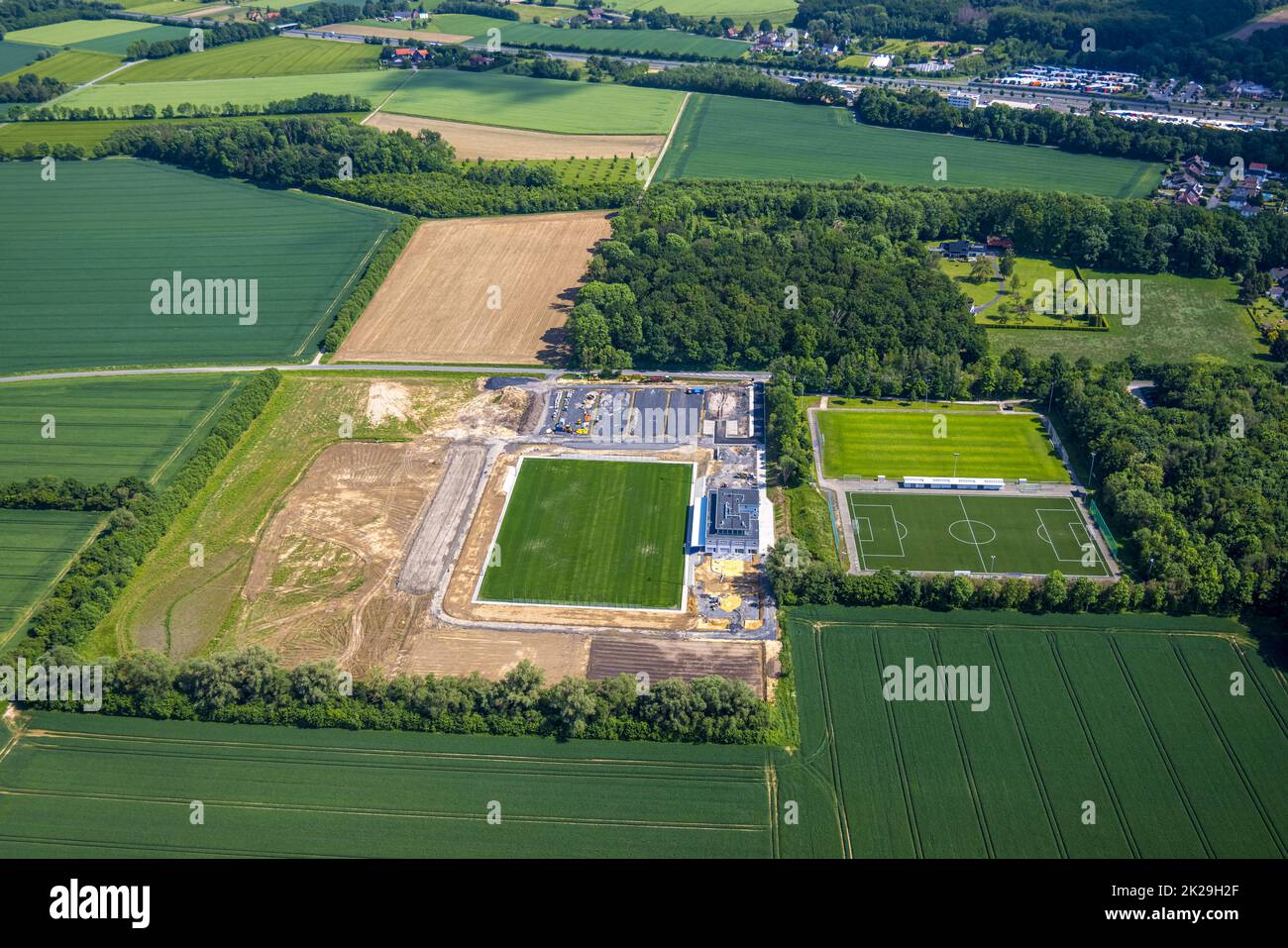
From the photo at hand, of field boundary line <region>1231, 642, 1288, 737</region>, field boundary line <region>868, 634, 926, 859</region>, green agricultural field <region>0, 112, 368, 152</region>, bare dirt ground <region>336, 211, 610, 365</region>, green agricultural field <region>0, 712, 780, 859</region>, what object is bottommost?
green agricultural field <region>0, 712, 780, 859</region>

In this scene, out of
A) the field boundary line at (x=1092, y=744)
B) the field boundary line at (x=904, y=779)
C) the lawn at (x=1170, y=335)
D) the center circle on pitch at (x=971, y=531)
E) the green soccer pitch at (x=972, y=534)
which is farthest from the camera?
the lawn at (x=1170, y=335)

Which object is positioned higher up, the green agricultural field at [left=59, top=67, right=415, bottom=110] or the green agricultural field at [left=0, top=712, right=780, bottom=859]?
the green agricultural field at [left=59, top=67, right=415, bottom=110]

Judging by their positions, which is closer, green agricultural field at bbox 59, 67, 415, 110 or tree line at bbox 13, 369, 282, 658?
tree line at bbox 13, 369, 282, 658

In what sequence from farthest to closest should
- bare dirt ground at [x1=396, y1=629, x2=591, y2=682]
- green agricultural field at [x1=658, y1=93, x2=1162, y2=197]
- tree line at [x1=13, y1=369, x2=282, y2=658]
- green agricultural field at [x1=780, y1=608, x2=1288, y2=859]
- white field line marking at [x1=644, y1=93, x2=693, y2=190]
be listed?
white field line marking at [x1=644, y1=93, x2=693, y2=190], green agricultural field at [x1=658, y1=93, x2=1162, y2=197], tree line at [x1=13, y1=369, x2=282, y2=658], bare dirt ground at [x1=396, y1=629, x2=591, y2=682], green agricultural field at [x1=780, y1=608, x2=1288, y2=859]

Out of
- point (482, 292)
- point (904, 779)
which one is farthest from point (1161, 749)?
point (482, 292)

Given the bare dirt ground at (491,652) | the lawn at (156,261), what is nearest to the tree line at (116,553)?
the lawn at (156,261)

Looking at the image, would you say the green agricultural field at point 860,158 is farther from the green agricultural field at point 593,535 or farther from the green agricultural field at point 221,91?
the green agricultural field at point 593,535

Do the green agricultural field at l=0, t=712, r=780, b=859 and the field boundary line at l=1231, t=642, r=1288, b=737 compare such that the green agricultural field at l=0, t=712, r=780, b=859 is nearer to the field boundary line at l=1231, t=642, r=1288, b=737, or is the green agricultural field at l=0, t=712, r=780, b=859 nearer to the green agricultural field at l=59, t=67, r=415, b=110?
the field boundary line at l=1231, t=642, r=1288, b=737

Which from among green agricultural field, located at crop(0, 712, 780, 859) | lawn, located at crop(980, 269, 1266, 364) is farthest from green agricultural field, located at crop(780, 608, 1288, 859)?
lawn, located at crop(980, 269, 1266, 364)

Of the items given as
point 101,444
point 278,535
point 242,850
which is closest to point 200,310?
point 101,444
